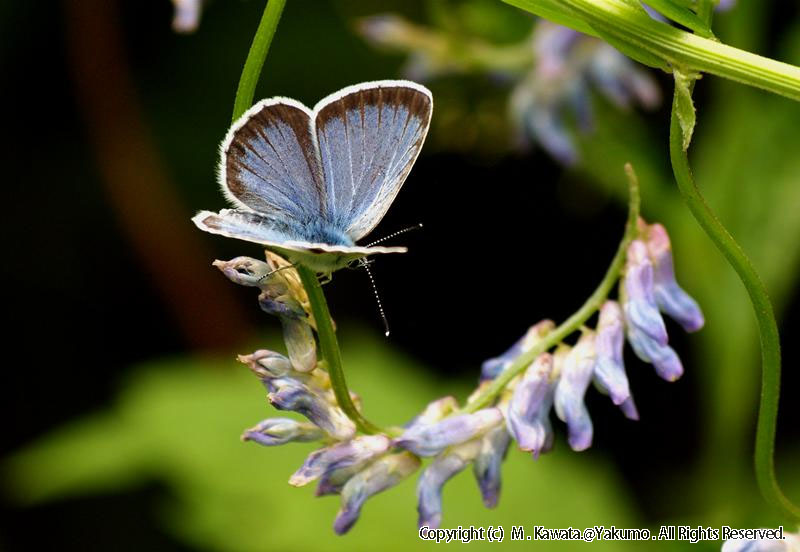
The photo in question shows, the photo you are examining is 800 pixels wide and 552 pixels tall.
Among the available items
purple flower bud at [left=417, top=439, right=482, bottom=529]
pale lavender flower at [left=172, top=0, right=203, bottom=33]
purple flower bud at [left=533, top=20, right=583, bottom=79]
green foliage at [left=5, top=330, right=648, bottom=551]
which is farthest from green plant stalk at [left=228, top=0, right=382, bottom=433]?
green foliage at [left=5, top=330, right=648, bottom=551]

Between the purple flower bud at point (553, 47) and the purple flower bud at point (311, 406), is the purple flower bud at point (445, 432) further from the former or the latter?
the purple flower bud at point (553, 47)

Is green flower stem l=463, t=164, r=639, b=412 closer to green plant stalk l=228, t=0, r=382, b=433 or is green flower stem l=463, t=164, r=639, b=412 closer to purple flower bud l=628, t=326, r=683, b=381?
purple flower bud l=628, t=326, r=683, b=381

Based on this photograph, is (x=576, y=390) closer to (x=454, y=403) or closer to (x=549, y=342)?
(x=549, y=342)

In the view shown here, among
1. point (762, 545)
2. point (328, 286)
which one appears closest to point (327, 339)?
point (762, 545)

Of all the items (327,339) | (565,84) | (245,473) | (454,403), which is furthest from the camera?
(245,473)

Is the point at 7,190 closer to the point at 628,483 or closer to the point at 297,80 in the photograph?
the point at 297,80
